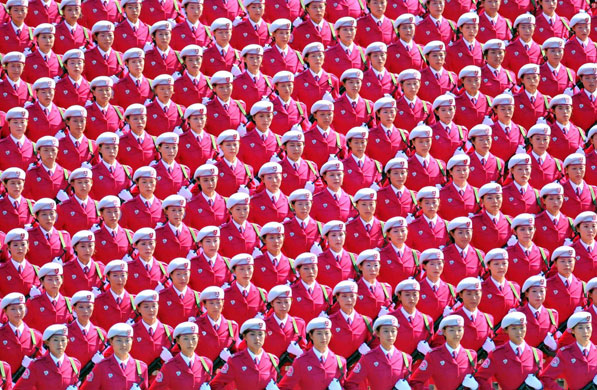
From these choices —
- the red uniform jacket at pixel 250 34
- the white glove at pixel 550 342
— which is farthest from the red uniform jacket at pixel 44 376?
the red uniform jacket at pixel 250 34

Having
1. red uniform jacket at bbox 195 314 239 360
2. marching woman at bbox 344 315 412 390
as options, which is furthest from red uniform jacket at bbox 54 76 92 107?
marching woman at bbox 344 315 412 390

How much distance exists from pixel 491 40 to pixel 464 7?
0.85 meters

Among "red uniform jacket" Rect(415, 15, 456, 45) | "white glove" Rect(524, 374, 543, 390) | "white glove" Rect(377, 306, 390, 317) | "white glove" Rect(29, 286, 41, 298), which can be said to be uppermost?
"red uniform jacket" Rect(415, 15, 456, 45)

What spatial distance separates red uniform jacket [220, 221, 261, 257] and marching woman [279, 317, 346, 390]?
51.6 inches

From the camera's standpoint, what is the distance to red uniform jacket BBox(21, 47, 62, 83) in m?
16.1

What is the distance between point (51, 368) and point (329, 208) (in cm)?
307

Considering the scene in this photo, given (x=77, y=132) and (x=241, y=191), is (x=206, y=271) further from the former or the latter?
(x=77, y=132)

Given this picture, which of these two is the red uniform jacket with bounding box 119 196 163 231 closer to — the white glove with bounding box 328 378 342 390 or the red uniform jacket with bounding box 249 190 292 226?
the red uniform jacket with bounding box 249 190 292 226

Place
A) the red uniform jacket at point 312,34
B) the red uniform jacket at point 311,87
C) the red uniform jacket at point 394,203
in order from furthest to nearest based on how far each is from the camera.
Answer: the red uniform jacket at point 312,34 < the red uniform jacket at point 311,87 < the red uniform jacket at point 394,203

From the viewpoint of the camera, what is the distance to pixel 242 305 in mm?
14570

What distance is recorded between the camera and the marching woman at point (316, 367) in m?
13.9

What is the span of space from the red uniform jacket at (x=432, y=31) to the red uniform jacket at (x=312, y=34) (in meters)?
0.93

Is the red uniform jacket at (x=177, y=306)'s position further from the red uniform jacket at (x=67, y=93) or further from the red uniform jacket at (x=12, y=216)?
the red uniform jacket at (x=67, y=93)

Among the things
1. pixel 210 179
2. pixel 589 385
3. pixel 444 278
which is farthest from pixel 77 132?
pixel 589 385
